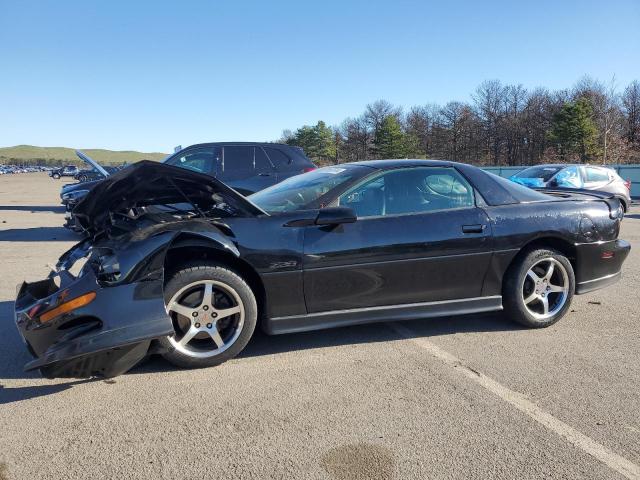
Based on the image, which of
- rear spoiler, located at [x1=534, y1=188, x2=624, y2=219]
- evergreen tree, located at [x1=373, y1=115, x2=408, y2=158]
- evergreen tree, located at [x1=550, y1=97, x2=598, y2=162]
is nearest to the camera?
rear spoiler, located at [x1=534, y1=188, x2=624, y2=219]

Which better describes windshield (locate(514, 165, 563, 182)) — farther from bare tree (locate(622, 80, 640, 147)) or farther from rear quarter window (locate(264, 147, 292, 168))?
bare tree (locate(622, 80, 640, 147))

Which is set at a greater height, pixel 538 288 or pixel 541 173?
pixel 541 173

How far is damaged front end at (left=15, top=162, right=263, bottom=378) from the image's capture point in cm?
295

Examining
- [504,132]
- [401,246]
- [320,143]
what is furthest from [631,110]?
[401,246]

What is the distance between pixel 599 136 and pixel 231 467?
60231 mm

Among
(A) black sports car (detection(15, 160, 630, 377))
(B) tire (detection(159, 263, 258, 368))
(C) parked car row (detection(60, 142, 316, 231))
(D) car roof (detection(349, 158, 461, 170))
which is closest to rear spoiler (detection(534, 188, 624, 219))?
(A) black sports car (detection(15, 160, 630, 377))

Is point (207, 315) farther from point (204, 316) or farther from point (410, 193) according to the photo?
point (410, 193)

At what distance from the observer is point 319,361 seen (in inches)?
142

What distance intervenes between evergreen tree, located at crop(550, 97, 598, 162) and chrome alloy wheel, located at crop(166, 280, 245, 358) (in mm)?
56776

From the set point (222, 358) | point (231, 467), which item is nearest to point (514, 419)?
point (231, 467)

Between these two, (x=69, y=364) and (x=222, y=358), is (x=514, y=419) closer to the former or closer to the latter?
(x=222, y=358)

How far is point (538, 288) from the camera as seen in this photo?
14.0 feet

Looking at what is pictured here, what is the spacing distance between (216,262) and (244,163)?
5.67 m

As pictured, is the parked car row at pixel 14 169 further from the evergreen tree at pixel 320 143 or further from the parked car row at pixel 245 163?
the parked car row at pixel 245 163
